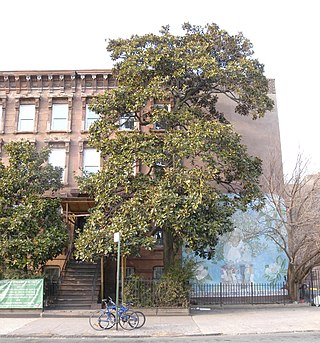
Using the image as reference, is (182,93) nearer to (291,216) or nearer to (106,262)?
(291,216)

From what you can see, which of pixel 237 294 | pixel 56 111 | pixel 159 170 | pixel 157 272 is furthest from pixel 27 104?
pixel 237 294

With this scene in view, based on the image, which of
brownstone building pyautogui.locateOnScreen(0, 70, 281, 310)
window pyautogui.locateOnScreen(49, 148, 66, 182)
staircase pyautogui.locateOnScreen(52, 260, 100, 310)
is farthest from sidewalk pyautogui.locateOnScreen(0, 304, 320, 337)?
window pyautogui.locateOnScreen(49, 148, 66, 182)

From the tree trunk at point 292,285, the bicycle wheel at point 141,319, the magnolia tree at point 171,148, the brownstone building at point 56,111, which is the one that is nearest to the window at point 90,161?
the brownstone building at point 56,111

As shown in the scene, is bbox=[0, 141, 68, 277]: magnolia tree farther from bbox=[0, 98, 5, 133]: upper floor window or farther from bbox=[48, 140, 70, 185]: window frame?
bbox=[0, 98, 5, 133]: upper floor window

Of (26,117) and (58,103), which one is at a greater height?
(58,103)

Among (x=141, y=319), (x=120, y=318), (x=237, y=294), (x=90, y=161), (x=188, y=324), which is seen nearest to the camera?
(x=120, y=318)

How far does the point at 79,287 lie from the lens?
66.1ft

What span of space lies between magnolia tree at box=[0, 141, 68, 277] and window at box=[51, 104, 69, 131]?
18.6 ft

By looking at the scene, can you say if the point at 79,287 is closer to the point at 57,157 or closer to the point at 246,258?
the point at 57,157

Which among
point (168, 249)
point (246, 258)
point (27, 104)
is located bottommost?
point (246, 258)

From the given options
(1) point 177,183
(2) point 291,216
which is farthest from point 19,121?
(2) point 291,216

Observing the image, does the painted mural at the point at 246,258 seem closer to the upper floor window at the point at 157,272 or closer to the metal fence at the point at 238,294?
the metal fence at the point at 238,294

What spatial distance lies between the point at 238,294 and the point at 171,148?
10.2m

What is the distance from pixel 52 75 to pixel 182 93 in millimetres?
9918
